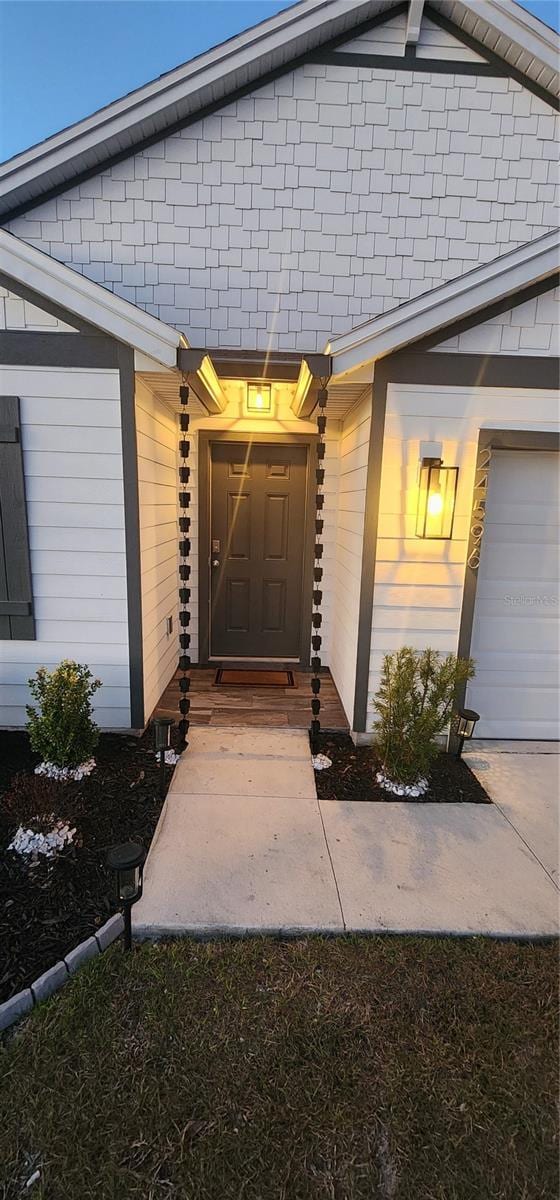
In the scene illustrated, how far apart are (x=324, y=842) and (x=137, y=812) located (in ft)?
3.42

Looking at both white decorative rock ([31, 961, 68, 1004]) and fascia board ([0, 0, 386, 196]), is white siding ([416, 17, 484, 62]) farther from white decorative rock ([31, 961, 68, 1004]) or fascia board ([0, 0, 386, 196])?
white decorative rock ([31, 961, 68, 1004])

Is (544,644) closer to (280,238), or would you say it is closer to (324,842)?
(324,842)

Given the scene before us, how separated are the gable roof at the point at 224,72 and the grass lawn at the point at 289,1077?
5045 mm

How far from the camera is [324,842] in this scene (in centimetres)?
277

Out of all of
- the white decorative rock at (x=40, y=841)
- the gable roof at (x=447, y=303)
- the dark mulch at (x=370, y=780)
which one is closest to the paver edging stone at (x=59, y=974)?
the white decorative rock at (x=40, y=841)

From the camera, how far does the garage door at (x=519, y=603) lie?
3.81 metres

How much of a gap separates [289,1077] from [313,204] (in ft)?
17.1

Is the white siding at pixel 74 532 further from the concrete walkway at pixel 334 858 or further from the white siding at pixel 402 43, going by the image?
the white siding at pixel 402 43

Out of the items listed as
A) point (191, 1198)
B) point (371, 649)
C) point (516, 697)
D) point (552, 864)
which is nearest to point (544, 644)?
point (516, 697)

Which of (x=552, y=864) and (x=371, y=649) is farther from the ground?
(x=371, y=649)

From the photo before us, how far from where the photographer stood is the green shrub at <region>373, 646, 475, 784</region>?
3234mm

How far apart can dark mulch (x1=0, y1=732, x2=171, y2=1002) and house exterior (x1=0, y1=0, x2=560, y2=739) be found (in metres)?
0.55

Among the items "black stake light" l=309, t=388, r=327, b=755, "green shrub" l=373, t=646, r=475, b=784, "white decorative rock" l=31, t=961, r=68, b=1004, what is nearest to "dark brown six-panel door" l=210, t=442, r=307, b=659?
"black stake light" l=309, t=388, r=327, b=755

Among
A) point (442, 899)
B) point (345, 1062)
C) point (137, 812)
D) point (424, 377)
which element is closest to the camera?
point (345, 1062)
